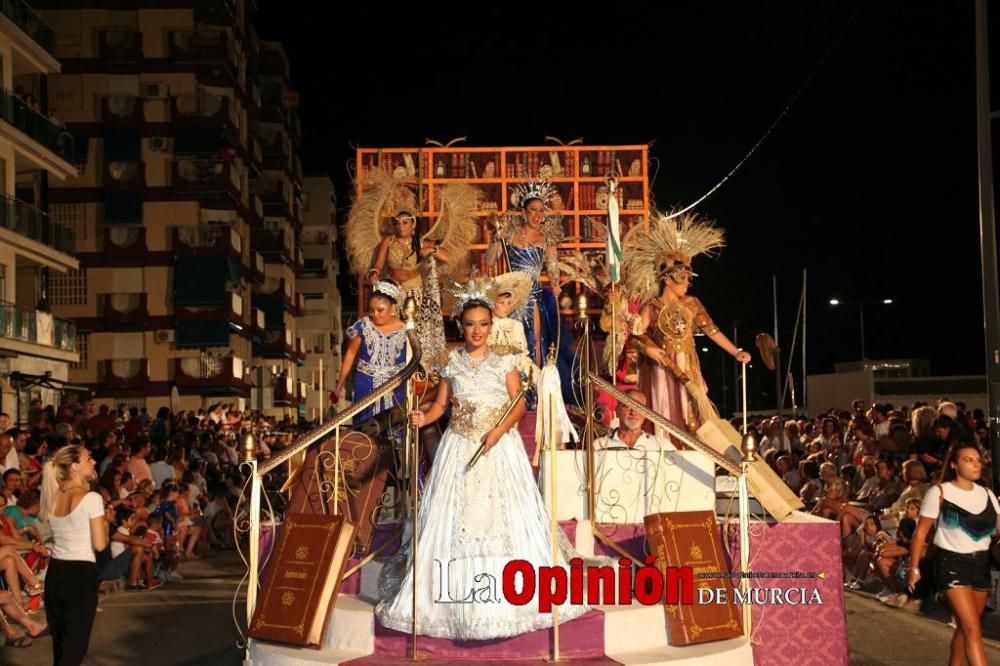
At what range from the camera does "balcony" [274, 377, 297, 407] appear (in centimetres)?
6406

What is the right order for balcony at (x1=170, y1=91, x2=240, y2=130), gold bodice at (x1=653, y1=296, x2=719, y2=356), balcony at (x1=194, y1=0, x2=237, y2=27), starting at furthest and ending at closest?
balcony at (x1=194, y1=0, x2=237, y2=27)
balcony at (x1=170, y1=91, x2=240, y2=130)
gold bodice at (x1=653, y1=296, x2=719, y2=356)

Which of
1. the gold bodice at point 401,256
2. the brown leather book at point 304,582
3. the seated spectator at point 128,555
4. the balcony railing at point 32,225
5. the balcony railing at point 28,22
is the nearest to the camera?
the brown leather book at point 304,582

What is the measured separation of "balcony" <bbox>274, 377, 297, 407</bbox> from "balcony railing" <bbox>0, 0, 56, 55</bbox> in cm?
2810

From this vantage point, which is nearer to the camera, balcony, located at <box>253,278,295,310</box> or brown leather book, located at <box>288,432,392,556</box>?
brown leather book, located at <box>288,432,392,556</box>

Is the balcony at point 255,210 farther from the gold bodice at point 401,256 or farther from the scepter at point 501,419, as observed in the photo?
the scepter at point 501,419

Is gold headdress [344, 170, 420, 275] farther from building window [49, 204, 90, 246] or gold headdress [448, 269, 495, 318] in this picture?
building window [49, 204, 90, 246]

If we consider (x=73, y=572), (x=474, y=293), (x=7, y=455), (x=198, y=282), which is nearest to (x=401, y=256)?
(x=474, y=293)

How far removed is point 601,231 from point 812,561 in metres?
10.1

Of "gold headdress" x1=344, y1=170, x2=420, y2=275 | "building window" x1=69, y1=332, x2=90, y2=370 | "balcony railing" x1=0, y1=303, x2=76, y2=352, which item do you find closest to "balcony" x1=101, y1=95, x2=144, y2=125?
"building window" x1=69, y1=332, x2=90, y2=370

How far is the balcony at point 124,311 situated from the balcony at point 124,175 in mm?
4201

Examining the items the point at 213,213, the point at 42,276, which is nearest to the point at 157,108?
the point at 213,213

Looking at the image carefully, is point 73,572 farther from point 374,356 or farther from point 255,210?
point 255,210

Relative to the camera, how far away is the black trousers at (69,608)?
917cm

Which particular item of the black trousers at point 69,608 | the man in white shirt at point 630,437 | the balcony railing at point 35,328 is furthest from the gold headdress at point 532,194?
the balcony railing at point 35,328
